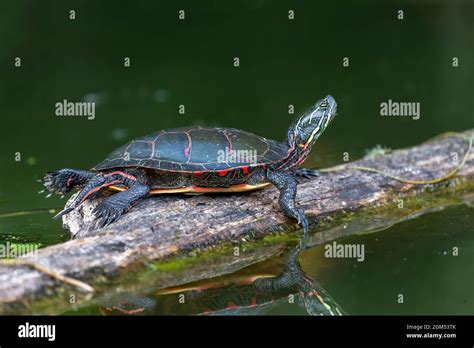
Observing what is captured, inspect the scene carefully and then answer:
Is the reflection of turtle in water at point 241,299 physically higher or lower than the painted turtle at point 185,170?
lower

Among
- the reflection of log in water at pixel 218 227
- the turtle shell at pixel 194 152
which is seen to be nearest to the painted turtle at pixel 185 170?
the turtle shell at pixel 194 152

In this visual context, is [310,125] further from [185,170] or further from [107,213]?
[107,213]

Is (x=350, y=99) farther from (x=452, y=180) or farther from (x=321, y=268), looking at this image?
(x=321, y=268)

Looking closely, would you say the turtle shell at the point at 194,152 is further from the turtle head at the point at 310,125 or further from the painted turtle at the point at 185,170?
the turtle head at the point at 310,125

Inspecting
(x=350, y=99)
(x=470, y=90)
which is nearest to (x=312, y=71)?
(x=350, y=99)

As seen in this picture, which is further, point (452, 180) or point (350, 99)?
point (350, 99)
